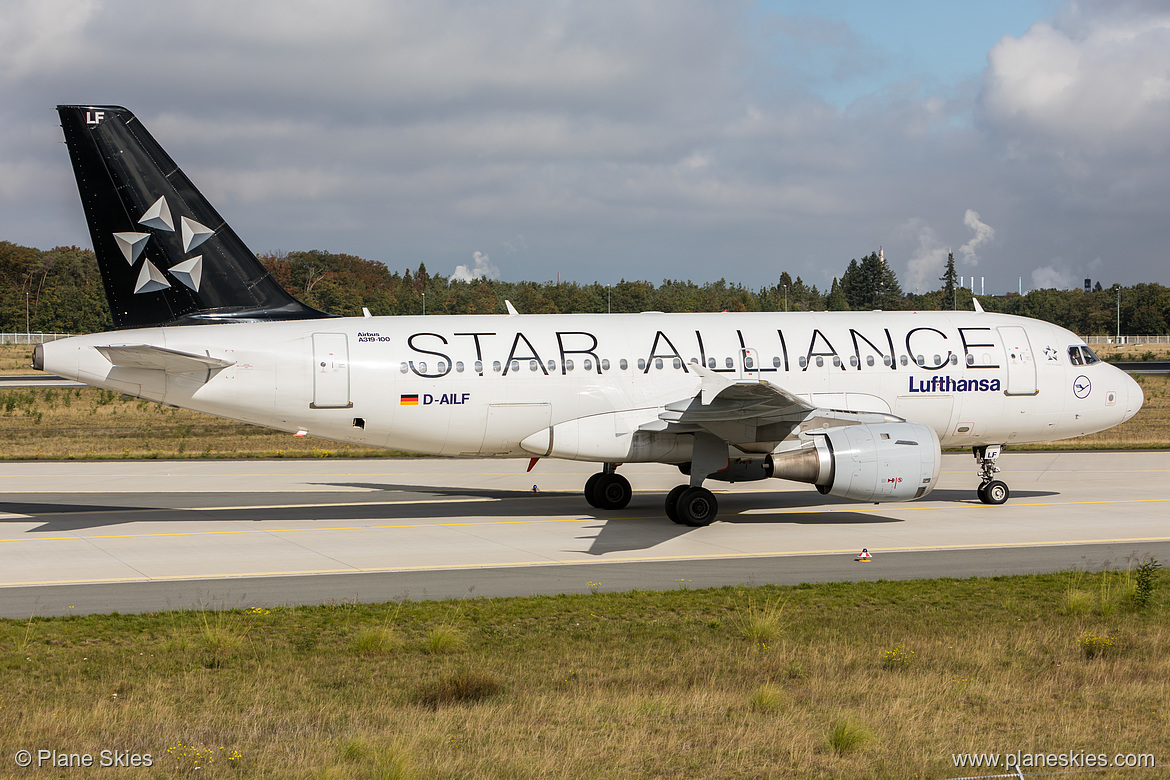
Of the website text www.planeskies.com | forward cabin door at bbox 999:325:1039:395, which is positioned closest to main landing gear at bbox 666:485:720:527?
forward cabin door at bbox 999:325:1039:395

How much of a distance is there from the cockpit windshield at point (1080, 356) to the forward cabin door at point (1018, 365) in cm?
130

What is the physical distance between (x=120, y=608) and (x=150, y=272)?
9.31 meters

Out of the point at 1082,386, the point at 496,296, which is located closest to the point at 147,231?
the point at 1082,386

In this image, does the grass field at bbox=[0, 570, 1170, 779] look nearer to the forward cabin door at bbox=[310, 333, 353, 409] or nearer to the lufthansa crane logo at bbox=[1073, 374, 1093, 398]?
the forward cabin door at bbox=[310, 333, 353, 409]

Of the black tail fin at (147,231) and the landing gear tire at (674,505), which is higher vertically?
the black tail fin at (147,231)

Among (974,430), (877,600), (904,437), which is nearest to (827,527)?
(904,437)

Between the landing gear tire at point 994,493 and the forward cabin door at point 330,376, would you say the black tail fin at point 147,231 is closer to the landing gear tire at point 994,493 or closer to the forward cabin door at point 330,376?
the forward cabin door at point 330,376

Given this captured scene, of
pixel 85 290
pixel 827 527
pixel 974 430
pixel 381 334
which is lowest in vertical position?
pixel 827 527

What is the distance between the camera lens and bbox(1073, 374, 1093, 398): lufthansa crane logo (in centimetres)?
2575

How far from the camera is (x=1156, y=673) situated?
38.3 ft

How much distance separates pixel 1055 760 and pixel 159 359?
17951 mm

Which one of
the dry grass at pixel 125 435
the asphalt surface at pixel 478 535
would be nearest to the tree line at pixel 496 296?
the dry grass at pixel 125 435

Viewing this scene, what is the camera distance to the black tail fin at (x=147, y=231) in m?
21.9

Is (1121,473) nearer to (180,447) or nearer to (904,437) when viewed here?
(904,437)
